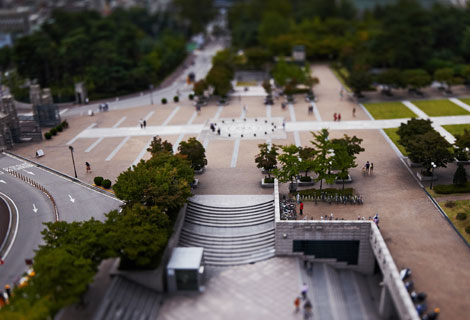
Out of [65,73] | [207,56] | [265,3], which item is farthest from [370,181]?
[265,3]

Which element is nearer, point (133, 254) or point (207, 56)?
point (133, 254)

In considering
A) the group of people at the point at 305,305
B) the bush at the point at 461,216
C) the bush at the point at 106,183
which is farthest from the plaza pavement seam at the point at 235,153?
the bush at the point at 461,216

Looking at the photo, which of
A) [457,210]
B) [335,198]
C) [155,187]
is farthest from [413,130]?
[155,187]

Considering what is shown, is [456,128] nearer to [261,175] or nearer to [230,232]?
[261,175]

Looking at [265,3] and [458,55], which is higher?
[265,3]

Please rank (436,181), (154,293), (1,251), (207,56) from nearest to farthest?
(154,293) → (1,251) → (436,181) → (207,56)

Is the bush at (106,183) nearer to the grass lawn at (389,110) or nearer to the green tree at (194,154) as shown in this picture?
the green tree at (194,154)

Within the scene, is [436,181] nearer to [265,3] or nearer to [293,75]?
[293,75]
